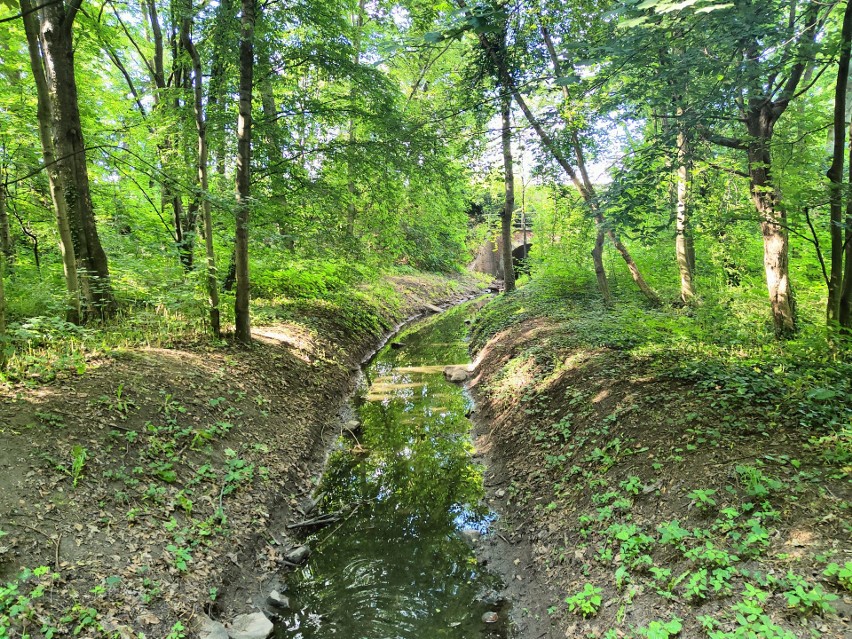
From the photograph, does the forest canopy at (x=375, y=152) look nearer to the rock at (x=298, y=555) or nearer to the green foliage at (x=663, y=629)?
the rock at (x=298, y=555)

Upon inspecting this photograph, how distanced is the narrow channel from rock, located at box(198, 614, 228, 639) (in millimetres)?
601

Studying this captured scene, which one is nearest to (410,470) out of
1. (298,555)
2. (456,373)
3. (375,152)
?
(298,555)

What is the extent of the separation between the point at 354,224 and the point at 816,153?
9314 millimetres

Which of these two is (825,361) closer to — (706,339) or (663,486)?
(706,339)

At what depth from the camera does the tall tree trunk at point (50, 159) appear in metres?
5.69

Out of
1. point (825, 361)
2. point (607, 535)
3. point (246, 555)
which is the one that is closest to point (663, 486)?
point (607, 535)

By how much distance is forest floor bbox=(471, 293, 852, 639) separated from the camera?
A: 10.7 feet

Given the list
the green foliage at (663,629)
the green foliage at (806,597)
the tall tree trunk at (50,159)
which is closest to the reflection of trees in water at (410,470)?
the green foliage at (663,629)

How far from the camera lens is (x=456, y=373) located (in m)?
11.9

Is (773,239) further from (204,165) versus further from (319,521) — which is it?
(204,165)

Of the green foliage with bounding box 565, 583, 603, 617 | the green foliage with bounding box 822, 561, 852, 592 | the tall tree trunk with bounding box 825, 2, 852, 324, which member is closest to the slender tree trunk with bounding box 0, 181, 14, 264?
the green foliage with bounding box 565, 583, 603, 617

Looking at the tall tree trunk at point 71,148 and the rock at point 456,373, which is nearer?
the tall tree trunk at point 71,148

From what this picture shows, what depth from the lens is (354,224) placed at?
1169cm

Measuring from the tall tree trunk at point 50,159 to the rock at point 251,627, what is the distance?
5.23 meters
